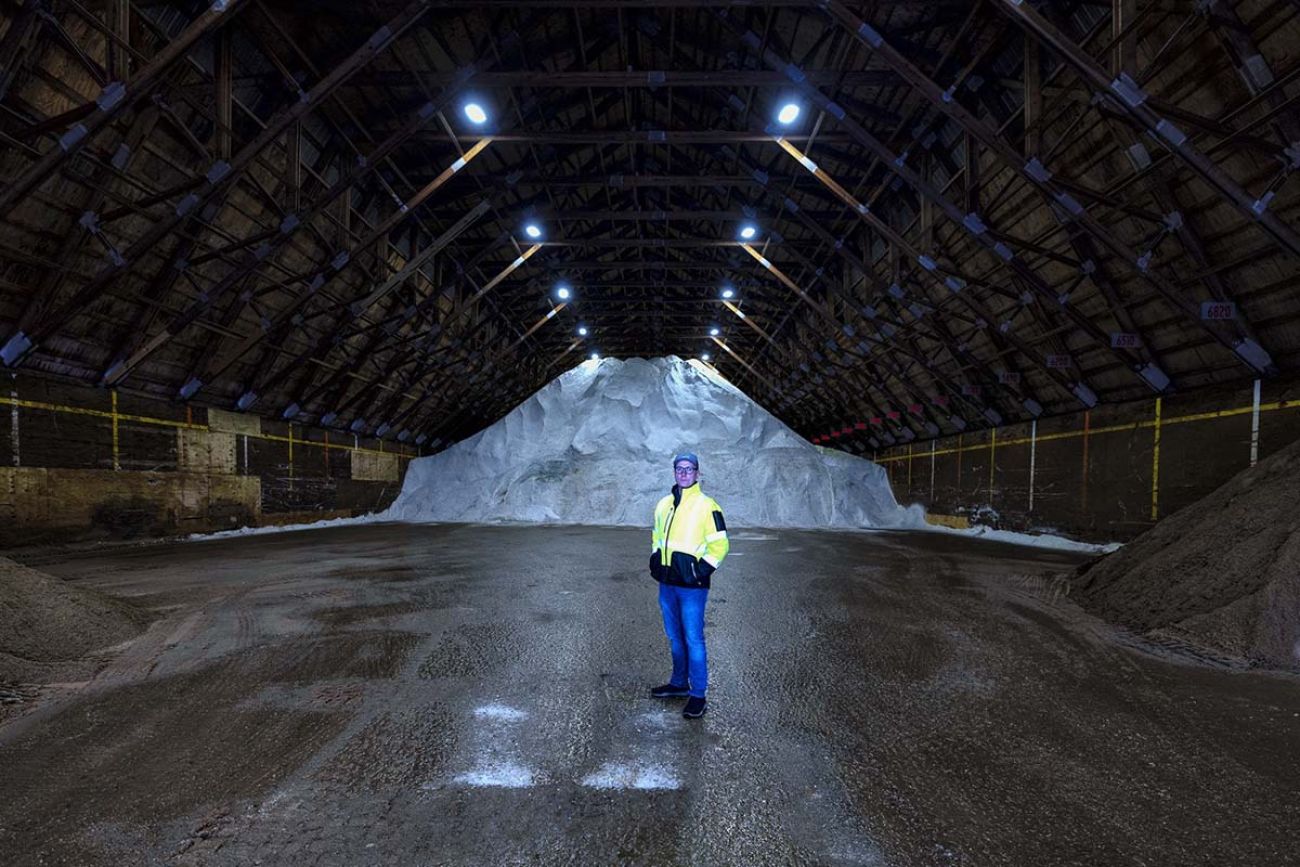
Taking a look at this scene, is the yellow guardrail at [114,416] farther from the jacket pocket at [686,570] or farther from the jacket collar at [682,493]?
the jacket pocket at [686,570]

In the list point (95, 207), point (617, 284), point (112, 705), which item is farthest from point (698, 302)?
point (112, 705)

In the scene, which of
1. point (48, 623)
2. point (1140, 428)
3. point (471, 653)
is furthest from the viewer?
point (1140, 428)

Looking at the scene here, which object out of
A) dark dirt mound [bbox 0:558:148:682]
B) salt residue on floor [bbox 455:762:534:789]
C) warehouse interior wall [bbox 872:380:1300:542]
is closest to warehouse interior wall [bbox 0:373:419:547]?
dark dirt mound [bbox 0:558:148:682]

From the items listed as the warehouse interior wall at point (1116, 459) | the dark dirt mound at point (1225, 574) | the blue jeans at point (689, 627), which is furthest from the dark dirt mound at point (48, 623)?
the warehouse interior wall at point (1116, 459)

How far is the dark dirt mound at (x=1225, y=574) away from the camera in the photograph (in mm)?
5879

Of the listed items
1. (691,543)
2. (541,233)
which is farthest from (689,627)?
(541,233)

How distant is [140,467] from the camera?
1595 cm

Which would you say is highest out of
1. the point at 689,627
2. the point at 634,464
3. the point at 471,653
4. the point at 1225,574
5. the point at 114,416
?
the point at 114,416

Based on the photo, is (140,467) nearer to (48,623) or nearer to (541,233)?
(541,233)

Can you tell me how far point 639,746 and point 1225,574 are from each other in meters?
6.72

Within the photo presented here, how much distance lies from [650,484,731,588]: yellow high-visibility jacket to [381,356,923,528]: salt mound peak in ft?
60.8

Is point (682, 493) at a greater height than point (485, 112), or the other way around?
point (485, 112)

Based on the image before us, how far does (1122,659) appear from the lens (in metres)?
5.73

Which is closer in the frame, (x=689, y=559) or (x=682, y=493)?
(x=689, y=559)
